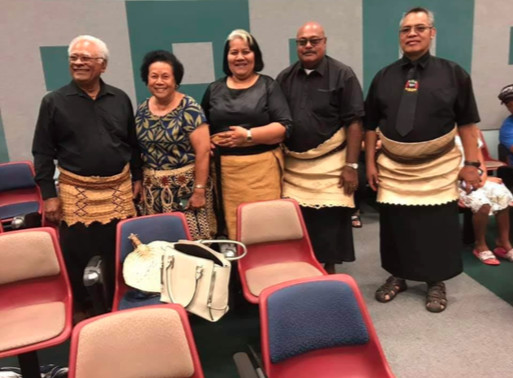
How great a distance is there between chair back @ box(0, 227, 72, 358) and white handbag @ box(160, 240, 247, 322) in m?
0.46

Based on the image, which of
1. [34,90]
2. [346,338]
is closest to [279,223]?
[346,338]

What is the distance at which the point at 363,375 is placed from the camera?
1.63 metres

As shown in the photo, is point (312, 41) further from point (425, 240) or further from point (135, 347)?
point (135, 347)

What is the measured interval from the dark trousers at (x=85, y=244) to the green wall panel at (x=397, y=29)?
302 centimetres

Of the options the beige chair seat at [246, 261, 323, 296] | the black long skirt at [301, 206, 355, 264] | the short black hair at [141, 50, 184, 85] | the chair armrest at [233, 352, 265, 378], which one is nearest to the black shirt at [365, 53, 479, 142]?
the black long skirt at [301, 206, 355, 264]

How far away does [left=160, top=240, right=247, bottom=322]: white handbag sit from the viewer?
1957mm

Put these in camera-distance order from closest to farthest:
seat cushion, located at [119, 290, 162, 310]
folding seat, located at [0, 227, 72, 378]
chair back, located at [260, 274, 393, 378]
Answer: chair back, located at [260, 274, 393, 378]
folding seat, located at [0, 227, 72, 378]
seat cushion, located at [119, 290, 162, 310]

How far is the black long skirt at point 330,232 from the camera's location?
285 cm

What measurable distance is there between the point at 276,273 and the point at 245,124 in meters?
0.81

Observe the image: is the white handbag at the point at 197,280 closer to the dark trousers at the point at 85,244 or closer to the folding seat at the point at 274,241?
the folding seat at the point at 274,241

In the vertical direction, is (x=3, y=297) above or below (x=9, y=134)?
below

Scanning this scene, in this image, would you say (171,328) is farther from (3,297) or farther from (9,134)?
(9,134)

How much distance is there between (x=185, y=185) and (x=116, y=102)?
555mm

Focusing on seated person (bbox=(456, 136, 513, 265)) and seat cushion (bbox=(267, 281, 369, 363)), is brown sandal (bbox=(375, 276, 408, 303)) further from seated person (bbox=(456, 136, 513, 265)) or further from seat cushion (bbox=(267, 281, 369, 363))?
seat cushion (bbox=(267, 281, 369, 363))
